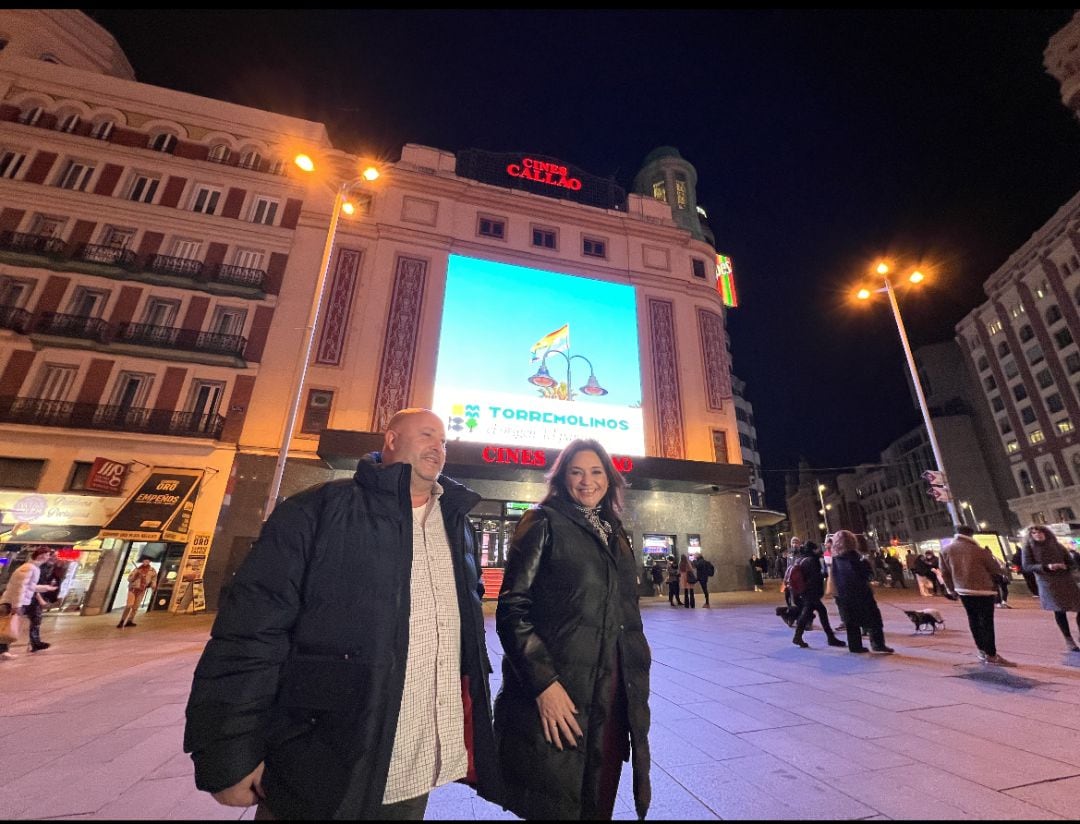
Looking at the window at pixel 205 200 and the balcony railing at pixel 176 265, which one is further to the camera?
the window at pixel 205 200

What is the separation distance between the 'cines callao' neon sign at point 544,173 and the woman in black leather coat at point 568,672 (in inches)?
1013

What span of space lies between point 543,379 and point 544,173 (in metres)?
13.3

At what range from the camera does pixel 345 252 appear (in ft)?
65.1

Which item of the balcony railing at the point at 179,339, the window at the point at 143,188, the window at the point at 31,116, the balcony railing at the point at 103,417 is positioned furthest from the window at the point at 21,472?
the window at the point at 31,116

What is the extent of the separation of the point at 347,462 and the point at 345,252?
9556mm

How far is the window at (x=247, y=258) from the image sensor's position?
61.6 feet

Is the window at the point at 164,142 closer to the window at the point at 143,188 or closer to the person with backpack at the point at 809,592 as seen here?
the window at the point at 143,188

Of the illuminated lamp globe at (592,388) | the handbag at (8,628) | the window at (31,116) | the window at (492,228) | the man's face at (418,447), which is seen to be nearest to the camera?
the man's face at (418,447)

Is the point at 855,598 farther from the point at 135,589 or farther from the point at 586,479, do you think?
the point at 135,589

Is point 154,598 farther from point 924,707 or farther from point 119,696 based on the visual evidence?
point 924,707

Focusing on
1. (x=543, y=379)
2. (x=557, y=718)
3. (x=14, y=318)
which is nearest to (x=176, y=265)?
(x=14, y=318)

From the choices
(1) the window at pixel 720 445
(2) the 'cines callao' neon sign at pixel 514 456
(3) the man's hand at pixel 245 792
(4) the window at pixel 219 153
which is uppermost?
(4) the window at pixel 219 153

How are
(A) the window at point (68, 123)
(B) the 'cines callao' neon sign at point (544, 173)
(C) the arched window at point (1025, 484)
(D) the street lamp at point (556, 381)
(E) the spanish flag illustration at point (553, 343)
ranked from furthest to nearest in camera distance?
(C) the arched window at point (1025, 484) < (B) the 'cines callao' neon sign at point (544, 173) < (E) the spanish flag illustration at point (553, 343) < (A) the window at point (68, 123) < (D) the street lamp at point (556, 381)

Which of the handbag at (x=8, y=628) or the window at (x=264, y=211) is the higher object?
the window at (x=264, y=211)
